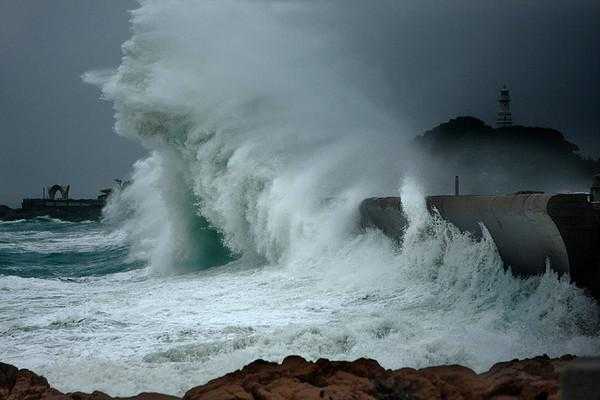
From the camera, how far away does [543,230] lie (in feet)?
21.7

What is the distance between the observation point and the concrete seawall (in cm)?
632

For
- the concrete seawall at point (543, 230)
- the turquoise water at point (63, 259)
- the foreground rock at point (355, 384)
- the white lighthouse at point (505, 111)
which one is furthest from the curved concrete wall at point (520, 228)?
the white lighthouse at point (505, 111)

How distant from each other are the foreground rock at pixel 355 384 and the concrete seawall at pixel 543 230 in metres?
1.98

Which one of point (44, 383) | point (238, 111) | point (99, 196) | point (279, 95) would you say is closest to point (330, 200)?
point (238, 111)

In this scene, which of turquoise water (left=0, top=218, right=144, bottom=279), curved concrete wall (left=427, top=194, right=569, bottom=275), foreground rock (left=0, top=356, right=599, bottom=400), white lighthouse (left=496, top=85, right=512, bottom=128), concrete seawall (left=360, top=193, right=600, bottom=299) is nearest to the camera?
foreground rock (left=0, top=356, right=599, bottom=400)

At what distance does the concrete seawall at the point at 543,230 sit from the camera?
6324 millimetres

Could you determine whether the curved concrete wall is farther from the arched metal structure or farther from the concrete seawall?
the arched metal structure

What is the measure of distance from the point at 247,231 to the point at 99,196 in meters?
57.7

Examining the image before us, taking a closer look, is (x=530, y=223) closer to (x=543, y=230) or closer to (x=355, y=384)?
(x=543, y=230)

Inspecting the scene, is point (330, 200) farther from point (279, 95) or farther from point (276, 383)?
point (276, 383)

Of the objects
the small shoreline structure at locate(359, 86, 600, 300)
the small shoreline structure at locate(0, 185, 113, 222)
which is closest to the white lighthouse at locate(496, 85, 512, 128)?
the small shoreline structure at locate(0, 185, 113, 222)

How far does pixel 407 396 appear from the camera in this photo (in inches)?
154

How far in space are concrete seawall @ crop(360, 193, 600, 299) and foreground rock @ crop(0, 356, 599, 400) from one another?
1.98 meters

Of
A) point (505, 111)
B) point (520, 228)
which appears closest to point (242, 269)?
point (520, 228)
